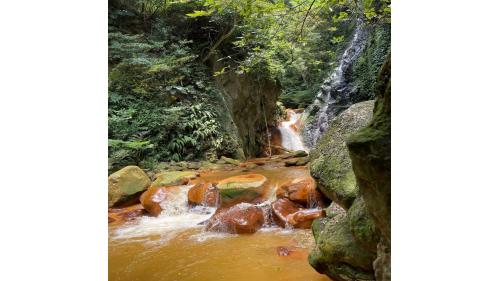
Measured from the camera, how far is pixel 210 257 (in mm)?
4332

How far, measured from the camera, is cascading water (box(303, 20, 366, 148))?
13414mm

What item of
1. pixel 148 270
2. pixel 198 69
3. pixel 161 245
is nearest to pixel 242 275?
pixel 148 270

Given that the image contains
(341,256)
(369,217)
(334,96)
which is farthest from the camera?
(334,96)

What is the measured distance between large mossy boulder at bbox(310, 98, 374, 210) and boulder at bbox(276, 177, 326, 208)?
1.10 m

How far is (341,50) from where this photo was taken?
14.9 metres

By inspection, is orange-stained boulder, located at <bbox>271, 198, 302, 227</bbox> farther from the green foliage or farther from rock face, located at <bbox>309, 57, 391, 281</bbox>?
the green foliage

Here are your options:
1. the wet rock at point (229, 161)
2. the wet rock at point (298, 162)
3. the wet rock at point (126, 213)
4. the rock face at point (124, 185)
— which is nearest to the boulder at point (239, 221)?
the wet rock at point (126, 213)

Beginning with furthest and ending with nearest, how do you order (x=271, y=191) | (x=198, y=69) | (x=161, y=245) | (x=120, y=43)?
(x=198, y=69) → (x=120, y=43) → (x=271, y=191) → (x=161, y=245)

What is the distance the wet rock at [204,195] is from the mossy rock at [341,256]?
12.4 feet

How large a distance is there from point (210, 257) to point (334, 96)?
38.7 feet

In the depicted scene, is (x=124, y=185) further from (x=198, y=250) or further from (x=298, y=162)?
(x=298, y=162)

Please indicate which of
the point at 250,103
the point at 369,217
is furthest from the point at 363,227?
the point at 250,103
